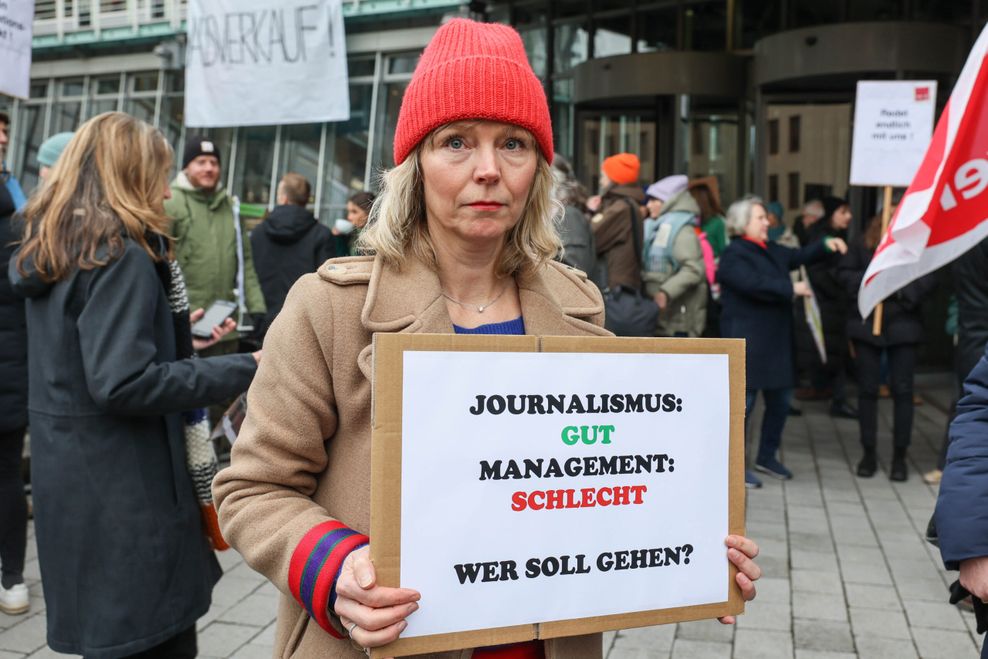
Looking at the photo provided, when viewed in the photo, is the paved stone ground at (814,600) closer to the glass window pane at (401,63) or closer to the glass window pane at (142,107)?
the glass window pane at (401,63)

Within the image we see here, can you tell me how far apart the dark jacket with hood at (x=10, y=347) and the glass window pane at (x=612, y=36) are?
937cm

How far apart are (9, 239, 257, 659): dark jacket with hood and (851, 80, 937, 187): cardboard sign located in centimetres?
531

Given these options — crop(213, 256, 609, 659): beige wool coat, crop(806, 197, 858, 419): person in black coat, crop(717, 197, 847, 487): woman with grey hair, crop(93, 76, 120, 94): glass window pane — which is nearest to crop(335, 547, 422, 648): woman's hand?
crop(213, 256, 609, 659): beige wool coat

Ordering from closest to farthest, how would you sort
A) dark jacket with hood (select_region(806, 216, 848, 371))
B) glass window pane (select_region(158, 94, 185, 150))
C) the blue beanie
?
the blue beanie, dark jacket with hood (select_region(806, 216, 848, 371)), glass window pane (select_region(158, 94, 185, 150))

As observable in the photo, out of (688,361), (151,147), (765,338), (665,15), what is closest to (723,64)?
(665,15)

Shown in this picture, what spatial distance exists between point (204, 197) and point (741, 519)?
5271 mm

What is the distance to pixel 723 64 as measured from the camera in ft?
37.1

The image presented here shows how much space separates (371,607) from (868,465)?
6.34m

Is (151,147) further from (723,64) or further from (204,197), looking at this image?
(723,64)

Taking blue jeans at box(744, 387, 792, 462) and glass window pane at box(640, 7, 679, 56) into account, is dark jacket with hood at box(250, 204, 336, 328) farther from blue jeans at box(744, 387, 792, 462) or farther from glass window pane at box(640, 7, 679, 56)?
glass window pane at box(640, 7, 679, 56)

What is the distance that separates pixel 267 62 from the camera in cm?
1345

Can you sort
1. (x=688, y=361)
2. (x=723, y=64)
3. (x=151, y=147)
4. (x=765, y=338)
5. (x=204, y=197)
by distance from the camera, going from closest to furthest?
→ 1. (x=688, y=361)
2. (x=151, y=147)
3. (x=204, y=197)
4. (x=765, y=338)
5. (x=723, y=64)

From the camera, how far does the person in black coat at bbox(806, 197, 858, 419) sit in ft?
30.9

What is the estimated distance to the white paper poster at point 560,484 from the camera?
1380mm
